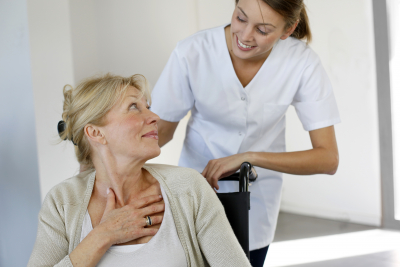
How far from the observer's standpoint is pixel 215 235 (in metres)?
1.24

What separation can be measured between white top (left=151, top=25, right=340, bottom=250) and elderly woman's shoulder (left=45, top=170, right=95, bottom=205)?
42cm

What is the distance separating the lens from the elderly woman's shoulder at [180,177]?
4.35ft

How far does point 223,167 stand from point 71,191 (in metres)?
0.53

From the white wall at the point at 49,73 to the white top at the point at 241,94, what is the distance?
0.70 meters

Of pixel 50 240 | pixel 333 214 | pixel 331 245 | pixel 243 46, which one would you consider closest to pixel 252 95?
pixel 243 46

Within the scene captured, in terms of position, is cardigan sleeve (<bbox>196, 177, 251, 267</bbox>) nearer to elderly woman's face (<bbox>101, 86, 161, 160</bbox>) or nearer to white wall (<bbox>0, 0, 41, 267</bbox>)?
elderly woman's face (<bbox>101, 86, 161, 160</bbox>)

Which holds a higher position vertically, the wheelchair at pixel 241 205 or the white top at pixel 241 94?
the white top at pixel 241 94

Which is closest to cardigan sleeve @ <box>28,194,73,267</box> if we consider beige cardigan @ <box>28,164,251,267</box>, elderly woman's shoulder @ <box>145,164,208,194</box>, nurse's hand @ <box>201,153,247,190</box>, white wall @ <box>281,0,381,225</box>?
beige cardigan @ <box>28,164,251,267</box>

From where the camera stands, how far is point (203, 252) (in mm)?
1268

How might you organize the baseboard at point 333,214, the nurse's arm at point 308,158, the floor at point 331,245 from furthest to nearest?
the baseboard at point 333,214 → the floor at point 331,245 → the nurse's arm at point 308,158

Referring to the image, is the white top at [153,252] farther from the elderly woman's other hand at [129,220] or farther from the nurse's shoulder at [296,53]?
the nurse's shoulder at [296,53]

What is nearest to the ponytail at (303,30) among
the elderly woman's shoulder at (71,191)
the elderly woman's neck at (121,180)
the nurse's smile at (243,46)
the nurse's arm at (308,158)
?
the nurse's smile at (243,46)

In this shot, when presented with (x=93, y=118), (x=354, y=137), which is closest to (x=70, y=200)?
(x=93, y=118)

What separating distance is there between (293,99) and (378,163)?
233 centimetres
